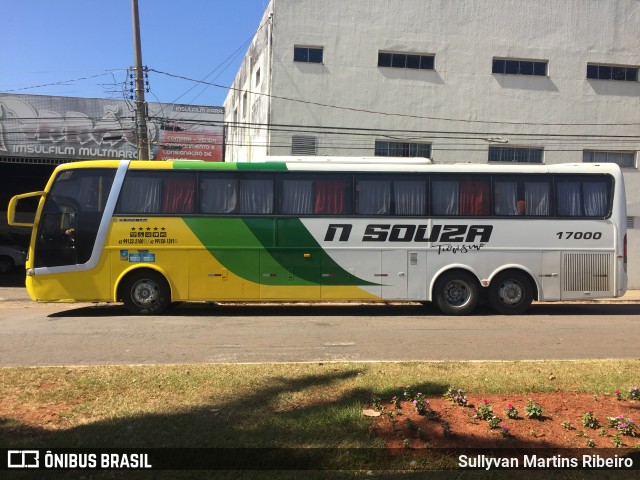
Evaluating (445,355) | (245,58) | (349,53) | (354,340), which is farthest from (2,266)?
(445,355)

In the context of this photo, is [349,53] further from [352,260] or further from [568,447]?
[568,447]

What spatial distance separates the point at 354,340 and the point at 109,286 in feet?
18.0

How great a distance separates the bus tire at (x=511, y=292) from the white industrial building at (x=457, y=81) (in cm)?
790

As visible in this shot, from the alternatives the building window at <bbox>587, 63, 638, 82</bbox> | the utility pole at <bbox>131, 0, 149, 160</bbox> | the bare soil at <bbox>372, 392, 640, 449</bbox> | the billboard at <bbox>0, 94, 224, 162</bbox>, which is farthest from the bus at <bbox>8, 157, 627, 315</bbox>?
the billboard at <bbox>0, 94, 224, 162</bbox>

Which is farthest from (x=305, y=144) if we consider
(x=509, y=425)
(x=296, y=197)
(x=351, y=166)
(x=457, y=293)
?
(x=509, y=425)

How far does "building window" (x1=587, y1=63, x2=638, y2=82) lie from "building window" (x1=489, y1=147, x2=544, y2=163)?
3.51 m

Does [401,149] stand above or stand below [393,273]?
above

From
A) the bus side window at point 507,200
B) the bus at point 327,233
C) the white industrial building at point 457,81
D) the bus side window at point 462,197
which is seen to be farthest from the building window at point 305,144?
the bus side window at point 507,200

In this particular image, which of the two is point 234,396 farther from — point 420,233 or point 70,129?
point 70,129

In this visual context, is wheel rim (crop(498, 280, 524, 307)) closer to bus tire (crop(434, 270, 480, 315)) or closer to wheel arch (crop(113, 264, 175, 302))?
bus tire (crop(434, 270, 480, 315))

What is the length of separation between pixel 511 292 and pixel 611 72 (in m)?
12.5

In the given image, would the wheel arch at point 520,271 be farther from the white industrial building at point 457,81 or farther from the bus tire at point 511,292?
the white industrial building at point 457,81

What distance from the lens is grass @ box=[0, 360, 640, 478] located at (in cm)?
380

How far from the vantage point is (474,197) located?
11.2 meters
